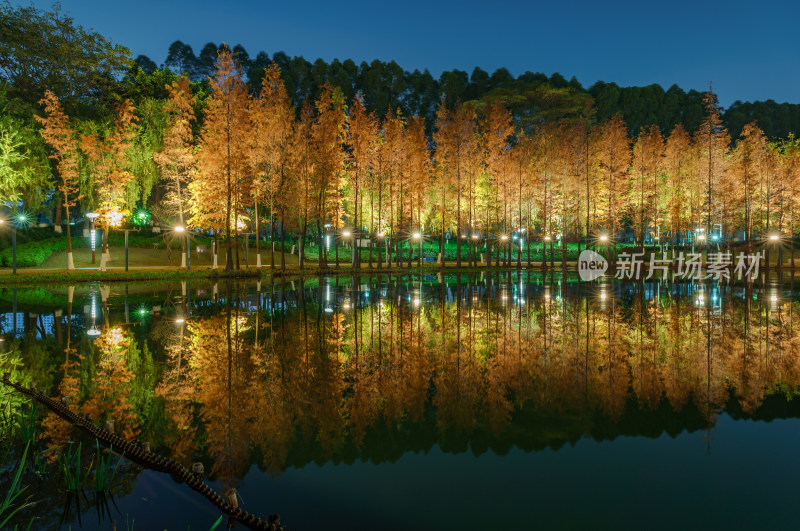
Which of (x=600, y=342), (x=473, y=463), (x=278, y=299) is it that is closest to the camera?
(x=473, y=463)

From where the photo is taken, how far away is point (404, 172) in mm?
40750

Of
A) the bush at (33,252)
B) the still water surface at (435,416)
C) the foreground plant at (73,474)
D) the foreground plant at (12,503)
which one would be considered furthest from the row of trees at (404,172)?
the foreground plant at (12,503)

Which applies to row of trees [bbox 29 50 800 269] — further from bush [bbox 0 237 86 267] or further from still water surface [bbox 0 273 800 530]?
still water surface [bbox 0 273 800 530]

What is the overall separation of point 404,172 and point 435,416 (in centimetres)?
3530

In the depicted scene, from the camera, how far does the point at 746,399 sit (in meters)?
7.80

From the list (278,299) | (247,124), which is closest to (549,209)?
(247,124)

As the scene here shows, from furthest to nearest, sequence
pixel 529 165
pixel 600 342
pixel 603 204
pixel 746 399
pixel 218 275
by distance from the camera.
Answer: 1. pixel 603 204
2. pixel 529 165
3. pixel 218 275
4. pixel 600 342
5. pixel 746 399

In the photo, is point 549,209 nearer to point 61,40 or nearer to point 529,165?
point 529,165

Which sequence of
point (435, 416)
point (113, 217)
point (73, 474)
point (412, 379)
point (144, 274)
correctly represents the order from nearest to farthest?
1. point (73, 474)
2. point (435, 416)
3. point (412, 379)
4. point (144, 274)
5. point (113, 217)

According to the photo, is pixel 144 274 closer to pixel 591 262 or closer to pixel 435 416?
pixel 435 416

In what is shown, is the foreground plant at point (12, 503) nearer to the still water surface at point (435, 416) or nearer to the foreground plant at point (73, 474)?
the still water surface at point (435, 416)

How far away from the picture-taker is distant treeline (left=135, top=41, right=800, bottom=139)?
9269cm

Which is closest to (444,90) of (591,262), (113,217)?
(591,262)

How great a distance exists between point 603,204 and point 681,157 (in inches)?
402
